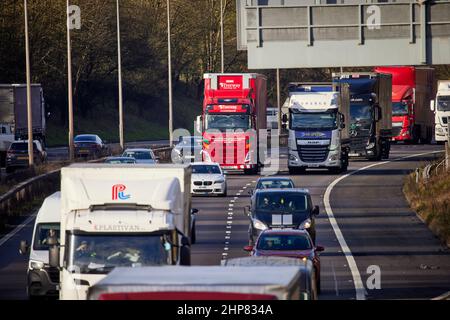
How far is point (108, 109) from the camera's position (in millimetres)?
107875

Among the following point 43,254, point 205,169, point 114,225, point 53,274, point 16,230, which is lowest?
point 16,230

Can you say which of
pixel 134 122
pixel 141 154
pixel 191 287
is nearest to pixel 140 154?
pixel 141 154

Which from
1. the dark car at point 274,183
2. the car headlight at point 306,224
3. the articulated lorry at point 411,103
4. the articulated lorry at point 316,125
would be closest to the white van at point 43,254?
the car headlight at point 306,224

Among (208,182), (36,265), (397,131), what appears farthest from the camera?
(397,131)

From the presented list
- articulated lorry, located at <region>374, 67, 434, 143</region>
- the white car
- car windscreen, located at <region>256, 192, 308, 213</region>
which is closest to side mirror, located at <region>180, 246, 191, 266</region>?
car windscreen, located at <region>256, 192, 308, 213</region>

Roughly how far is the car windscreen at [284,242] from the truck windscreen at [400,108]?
57115 millimetres

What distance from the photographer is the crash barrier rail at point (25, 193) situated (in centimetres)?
3881

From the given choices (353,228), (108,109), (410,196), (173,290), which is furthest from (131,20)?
(173,290)

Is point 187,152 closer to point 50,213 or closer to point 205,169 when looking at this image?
point 205,169

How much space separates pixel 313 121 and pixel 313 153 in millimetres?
1651

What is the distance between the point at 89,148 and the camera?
226 feet

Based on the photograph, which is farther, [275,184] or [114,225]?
[275,184]

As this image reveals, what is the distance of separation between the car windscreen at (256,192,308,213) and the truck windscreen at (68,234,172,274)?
45.8ft

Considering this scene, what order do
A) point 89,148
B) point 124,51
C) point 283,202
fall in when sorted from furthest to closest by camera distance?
1. point 124,51
2. point 89,148
3. point 283,202
